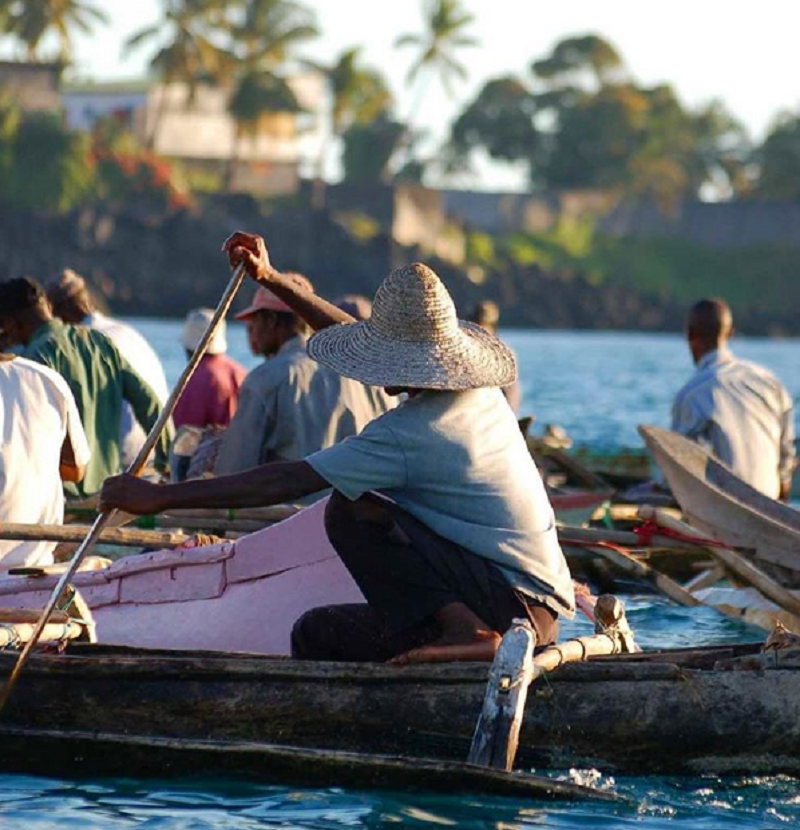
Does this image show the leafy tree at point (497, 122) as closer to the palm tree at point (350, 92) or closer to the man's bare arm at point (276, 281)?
the palm tree at point (350, 92)

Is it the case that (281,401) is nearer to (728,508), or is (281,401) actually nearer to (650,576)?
(650,576)

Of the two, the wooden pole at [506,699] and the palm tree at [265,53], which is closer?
the wooden pole at [506,699]

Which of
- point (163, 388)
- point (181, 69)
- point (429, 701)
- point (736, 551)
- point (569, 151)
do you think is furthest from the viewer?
point (569, 151)

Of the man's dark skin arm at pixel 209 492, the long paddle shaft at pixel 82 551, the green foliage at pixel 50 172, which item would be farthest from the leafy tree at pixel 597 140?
the man's dark skin arm at pixel 209 492

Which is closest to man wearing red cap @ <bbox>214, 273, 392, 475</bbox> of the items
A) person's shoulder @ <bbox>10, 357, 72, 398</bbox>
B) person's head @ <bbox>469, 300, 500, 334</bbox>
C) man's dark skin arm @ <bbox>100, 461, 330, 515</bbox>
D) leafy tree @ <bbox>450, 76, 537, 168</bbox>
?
person's shoulder @ <bbox>10, 357, 72, 398</bbox>

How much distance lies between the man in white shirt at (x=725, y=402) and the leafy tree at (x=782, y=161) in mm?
83022

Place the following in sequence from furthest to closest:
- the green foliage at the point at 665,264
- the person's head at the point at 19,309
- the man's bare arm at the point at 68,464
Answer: the green foliage at the point at 665,264 < the person's head at the point at 19,309 < the man's bare arm at the point at 68,464

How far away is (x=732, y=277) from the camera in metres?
92.0

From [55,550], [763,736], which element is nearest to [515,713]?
[763,736]

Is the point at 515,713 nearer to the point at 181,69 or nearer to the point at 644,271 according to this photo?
the point at 181,69

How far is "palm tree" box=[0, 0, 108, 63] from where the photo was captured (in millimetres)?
66125

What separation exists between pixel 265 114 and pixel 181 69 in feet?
15.2

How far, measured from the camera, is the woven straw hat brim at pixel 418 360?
6336 mm

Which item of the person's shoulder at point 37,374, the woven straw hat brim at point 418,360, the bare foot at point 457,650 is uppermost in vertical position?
the woven straw hat brim at point 418,360
